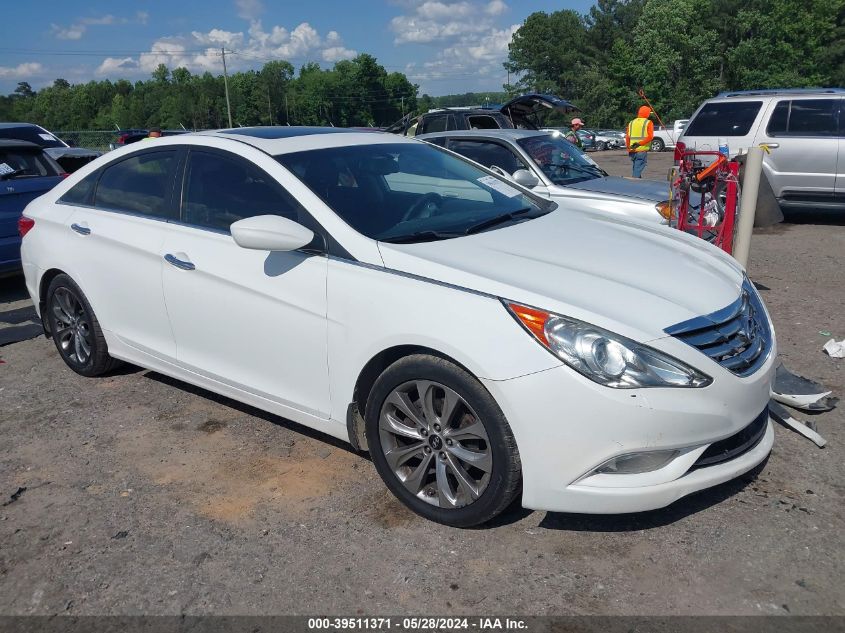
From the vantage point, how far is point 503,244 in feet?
11.6

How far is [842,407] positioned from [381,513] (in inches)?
110

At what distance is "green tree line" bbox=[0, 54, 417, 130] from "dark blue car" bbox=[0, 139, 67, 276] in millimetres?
70326

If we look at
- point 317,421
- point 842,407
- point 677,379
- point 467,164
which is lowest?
point 842,407

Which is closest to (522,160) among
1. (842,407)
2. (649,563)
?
(842,407)

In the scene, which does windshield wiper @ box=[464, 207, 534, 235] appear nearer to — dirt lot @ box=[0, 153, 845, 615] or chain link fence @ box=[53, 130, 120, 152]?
dirt lot @ box=[0, 153, 845, 615]

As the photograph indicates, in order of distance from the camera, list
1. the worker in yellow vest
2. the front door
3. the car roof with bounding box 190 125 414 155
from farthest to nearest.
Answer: the worker in yellow vest → the car roof with bounding box 190 125 414 155 → the front door

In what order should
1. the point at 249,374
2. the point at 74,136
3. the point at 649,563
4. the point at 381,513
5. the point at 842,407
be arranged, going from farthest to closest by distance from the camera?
the point at 74,136, the point at 842,407, the point at 249,374, the point at 381,513, the point at 649,563

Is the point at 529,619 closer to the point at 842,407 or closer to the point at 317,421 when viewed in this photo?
the point at 317,421

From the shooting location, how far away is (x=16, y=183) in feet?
24.7

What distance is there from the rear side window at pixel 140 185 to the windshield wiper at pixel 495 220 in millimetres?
1753

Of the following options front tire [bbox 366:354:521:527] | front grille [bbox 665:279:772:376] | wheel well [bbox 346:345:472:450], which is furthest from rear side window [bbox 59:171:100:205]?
front grille [bbox 665:279:772:376]

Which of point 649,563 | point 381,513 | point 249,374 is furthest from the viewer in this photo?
point 249,374

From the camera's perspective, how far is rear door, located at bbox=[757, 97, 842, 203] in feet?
34.0

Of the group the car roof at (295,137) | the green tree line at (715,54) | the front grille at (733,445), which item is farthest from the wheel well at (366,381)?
the green tree line at (715,54)
